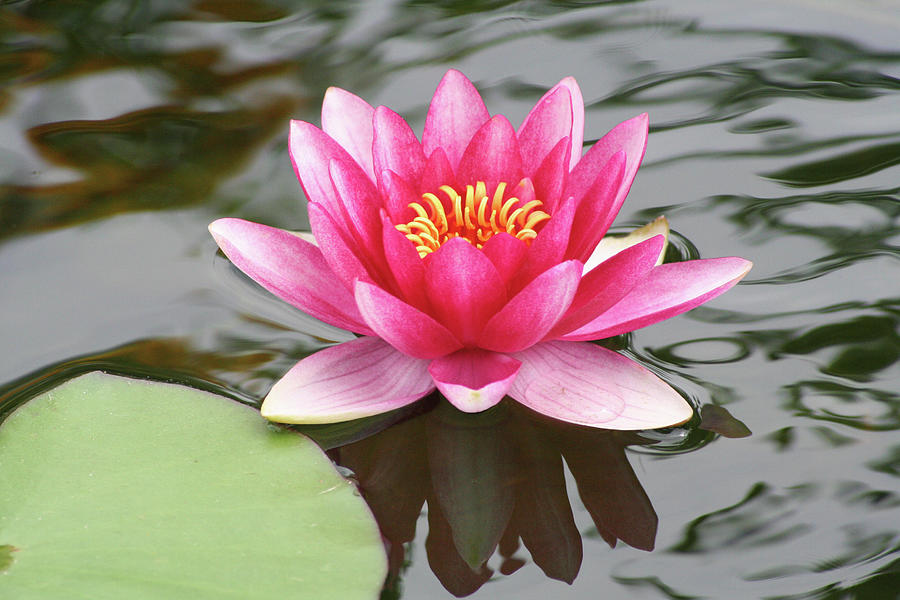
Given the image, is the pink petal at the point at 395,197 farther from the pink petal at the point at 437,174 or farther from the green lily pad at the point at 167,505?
the green lily pad at the point at 167,505

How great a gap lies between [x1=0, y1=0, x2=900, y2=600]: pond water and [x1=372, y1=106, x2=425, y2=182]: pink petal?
38 centimetres

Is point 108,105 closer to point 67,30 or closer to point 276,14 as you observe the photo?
point 67,30

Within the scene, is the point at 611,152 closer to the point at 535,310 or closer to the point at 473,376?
the point at 535,310

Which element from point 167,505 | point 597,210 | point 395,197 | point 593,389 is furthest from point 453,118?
point 167,505

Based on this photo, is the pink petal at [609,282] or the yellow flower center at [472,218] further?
the yellow flower center at [472,218]

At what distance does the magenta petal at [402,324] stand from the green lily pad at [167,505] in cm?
24

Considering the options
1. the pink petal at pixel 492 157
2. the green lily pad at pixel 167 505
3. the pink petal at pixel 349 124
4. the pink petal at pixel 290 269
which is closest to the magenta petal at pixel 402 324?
the pink petal at pixel 290 269

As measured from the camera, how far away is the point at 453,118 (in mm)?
1794

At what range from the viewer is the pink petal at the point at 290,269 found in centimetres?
163

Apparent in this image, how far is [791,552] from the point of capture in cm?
136

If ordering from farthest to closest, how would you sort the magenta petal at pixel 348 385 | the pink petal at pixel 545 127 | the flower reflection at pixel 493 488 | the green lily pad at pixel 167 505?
the pink petal at pixel 545 127 → the magenta petal at pixel 348 385 → the flower reflection at pixel 493 488 → the green lily pad at pixel 167 505

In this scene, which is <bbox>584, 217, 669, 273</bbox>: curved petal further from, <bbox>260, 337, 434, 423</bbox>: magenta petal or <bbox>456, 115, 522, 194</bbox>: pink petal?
<bbox>260, 337, 434, 423</bbox>: magenta petal

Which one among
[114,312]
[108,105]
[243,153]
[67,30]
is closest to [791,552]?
[114,312]

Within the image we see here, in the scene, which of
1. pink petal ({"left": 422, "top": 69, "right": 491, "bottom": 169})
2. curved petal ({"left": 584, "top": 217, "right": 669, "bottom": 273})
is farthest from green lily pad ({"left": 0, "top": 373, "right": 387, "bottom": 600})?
curved petal ({"left": 584, "top": 217, "right": 669, "bottom": 273})
